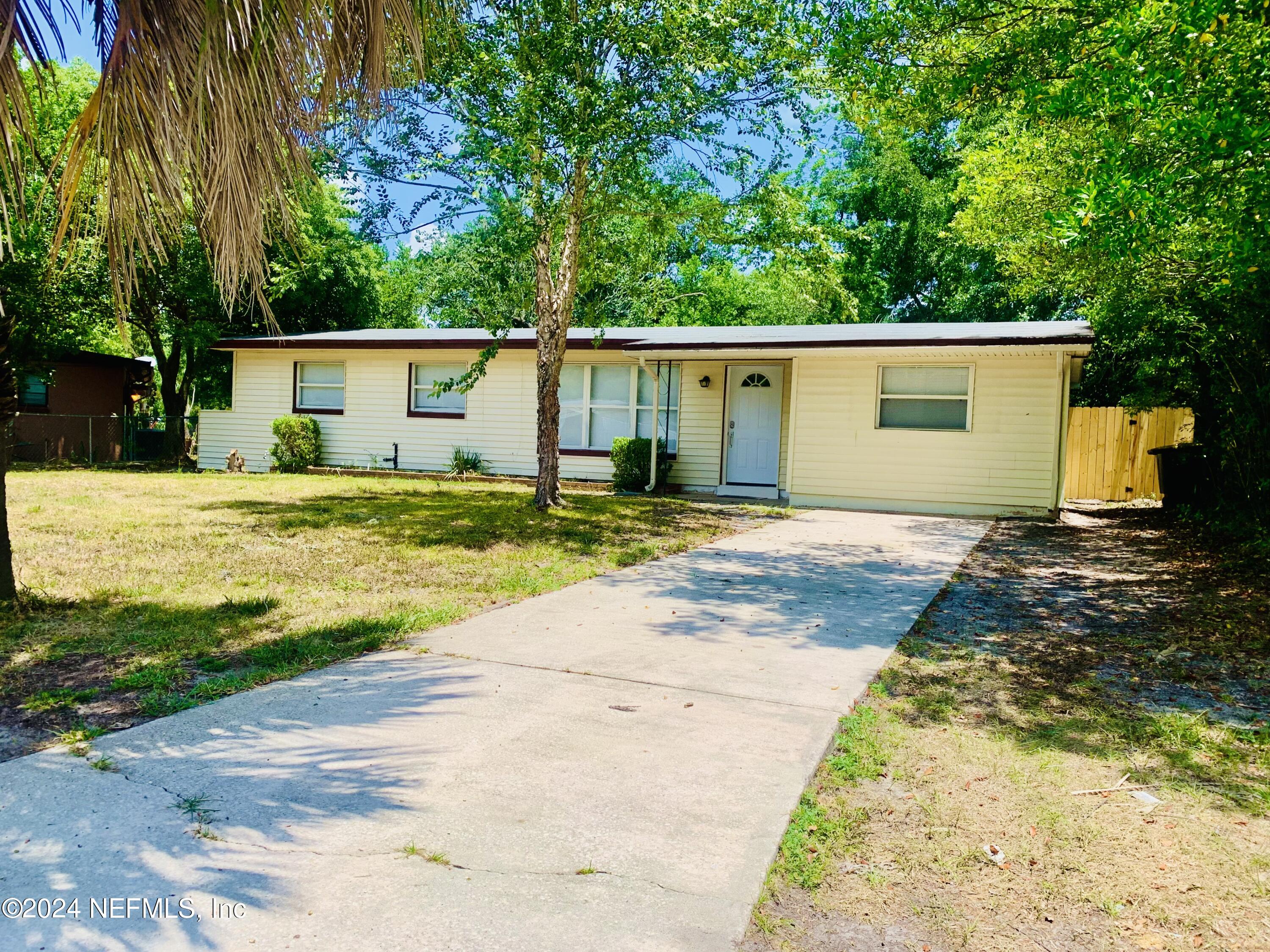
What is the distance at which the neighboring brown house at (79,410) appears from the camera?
22812 millimetres

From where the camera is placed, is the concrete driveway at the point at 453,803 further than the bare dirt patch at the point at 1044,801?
No

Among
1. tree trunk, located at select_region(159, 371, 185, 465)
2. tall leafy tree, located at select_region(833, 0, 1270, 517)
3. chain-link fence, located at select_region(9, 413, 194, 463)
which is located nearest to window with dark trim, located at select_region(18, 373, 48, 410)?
chain-link fence, located at select_region(9, 413, 194, 463)

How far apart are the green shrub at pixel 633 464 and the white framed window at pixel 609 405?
1.75 ft

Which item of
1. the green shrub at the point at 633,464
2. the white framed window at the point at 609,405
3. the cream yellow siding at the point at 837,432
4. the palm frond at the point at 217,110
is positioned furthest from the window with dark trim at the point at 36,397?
the palm frond at the point at 217,110

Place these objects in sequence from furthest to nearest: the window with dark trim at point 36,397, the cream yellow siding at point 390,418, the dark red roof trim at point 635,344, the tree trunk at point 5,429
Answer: the window with dark trim at point 36,397 < the cream yellow siding at point 390,418 < the dark red roof trim at point 635,344 < the tree trunk at point 5,429

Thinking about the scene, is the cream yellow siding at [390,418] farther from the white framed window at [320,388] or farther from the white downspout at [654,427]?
the white downspout at [654,427]

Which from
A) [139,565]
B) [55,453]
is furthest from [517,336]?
[55,453]

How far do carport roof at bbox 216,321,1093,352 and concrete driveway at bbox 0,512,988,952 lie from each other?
23.4 feet

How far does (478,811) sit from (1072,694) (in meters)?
3.20

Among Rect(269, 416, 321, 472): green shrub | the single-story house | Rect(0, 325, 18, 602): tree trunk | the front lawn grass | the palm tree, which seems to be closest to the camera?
the palm tree

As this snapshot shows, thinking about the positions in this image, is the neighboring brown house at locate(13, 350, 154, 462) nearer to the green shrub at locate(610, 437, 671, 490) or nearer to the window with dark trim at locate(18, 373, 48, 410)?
the window with dark trim at locate(18, 373, 48, 410)

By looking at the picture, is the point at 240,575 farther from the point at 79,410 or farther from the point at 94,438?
the point at 79,410

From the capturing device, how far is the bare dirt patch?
2.45 metres

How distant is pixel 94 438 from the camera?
24.4 m
